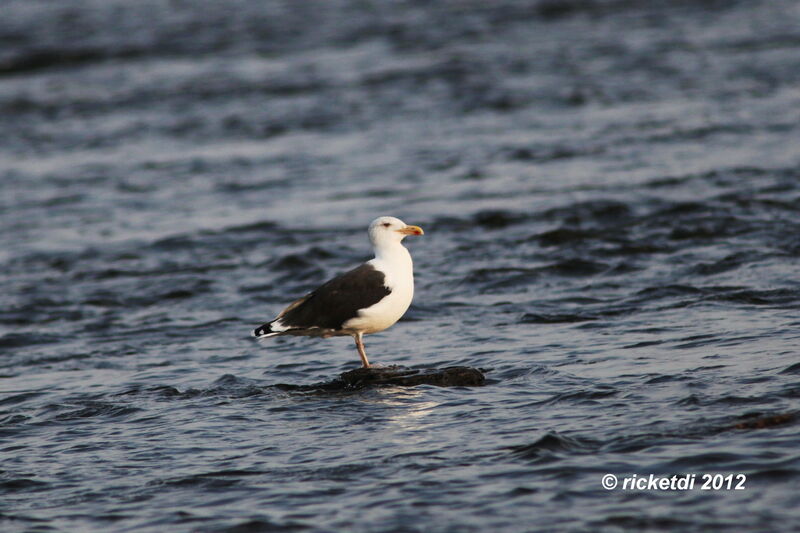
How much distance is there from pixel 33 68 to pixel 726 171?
20.8m

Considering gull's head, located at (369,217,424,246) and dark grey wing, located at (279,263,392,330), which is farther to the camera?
gull's head, located at (369,217,424,246)

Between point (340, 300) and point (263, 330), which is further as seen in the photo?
point (263, 330)

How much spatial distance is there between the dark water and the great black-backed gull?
0.43m

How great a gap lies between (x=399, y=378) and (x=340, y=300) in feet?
2.46

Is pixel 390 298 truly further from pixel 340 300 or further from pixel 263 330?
pixel 263 330

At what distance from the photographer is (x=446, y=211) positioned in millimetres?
14398

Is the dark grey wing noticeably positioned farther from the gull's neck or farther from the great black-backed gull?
the gull's neck

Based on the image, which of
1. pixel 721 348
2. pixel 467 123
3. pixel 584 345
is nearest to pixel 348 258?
pixel 584 345

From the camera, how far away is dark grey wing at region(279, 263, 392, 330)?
837 cm

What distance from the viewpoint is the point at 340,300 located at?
8.41 meters

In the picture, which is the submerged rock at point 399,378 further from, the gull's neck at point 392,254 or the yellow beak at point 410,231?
the yellow beak at point 410,231

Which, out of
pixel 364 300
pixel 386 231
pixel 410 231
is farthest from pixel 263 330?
pixel 410 231

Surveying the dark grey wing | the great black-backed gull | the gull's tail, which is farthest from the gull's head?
the gull's tail

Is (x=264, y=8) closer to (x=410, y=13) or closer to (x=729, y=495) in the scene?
(x=410, y=13)
